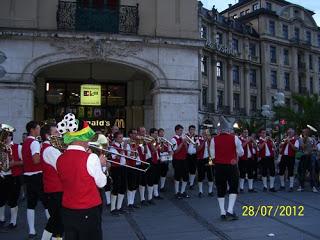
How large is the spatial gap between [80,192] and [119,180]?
5.56 m

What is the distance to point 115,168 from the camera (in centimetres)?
1051

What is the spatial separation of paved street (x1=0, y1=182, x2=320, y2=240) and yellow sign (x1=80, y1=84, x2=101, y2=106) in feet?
22.2

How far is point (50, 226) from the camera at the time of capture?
6668 millimetres

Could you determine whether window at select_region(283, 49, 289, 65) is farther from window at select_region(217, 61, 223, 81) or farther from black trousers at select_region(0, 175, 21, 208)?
black trousers at select_region(0, 175, 21, 208)

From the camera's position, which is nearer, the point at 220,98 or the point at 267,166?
the point at 267,166

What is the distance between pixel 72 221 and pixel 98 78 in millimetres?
13674

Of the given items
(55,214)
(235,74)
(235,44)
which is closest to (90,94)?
(55,214)

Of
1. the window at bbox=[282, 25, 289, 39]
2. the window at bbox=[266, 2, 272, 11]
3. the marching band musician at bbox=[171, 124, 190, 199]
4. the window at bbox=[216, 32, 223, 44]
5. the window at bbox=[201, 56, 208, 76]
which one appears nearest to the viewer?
the marching band musician at bbox=[171, 124, 190, 199]

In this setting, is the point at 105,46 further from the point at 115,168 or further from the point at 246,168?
the point at 246,168

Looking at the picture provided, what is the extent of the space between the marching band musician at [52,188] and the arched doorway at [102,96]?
10.4m

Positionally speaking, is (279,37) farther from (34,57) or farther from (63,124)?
(63,124)

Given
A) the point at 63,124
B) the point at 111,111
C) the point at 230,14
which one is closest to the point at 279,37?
the point at 230,14

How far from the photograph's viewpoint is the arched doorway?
1758 cm
